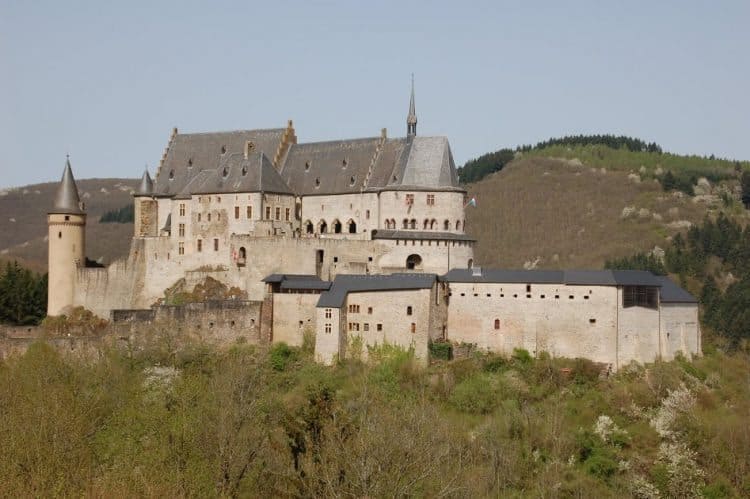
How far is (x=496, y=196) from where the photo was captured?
14650 cm

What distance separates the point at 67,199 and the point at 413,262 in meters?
20.0

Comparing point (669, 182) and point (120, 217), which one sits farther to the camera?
point (120, 217)

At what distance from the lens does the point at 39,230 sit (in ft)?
565

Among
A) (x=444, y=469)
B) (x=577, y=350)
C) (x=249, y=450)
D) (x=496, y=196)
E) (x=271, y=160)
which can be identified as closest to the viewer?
(x=249, y=450)

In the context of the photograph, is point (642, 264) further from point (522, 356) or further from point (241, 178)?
point (522, 356)

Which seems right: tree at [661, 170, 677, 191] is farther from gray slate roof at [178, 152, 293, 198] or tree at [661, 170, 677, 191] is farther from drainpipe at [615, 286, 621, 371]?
drainpipe at [615, 286, 621, 371]

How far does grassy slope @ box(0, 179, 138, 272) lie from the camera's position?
433 feet

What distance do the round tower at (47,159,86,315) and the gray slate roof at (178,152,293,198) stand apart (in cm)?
613

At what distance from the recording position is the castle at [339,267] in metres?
55.4

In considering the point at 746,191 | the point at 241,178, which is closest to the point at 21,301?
the point at 241,178

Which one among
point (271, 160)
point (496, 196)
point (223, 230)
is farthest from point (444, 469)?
point (496, 196)

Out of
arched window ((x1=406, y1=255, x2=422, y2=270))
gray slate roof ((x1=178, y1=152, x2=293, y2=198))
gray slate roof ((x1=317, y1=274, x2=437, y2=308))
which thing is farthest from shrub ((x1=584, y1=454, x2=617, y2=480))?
gray slate roof ((x1=178, y1=152, x2=293, y2=198))

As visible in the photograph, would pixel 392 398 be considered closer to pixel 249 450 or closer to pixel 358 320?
pixel 358 320

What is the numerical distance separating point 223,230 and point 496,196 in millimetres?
85874
